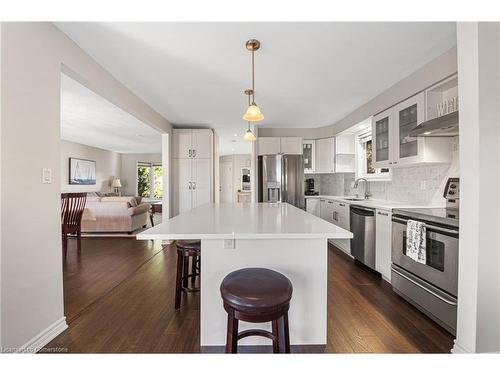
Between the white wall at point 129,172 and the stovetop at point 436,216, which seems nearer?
the stovetop at point 436,216

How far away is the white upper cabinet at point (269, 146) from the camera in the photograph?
499 cm

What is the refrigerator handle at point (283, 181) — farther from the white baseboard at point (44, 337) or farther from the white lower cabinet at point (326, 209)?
the white baseboard at point (44, 337)

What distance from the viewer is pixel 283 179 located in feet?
15.6

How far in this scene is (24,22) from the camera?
155 cm

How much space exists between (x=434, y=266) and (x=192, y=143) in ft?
14.1

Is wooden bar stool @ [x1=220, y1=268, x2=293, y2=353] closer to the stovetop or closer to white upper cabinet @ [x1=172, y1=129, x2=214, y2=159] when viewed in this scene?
the stovetop

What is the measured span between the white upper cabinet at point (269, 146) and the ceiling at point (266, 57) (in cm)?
136

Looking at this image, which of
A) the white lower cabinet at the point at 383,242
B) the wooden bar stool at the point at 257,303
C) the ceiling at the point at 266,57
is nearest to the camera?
the wooden bar stool at the point at 257,303

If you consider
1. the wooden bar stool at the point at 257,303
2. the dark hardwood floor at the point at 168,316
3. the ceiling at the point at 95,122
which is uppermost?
the ceiling at the point at 95,122

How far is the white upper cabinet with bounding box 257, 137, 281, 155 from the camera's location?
16.4ft

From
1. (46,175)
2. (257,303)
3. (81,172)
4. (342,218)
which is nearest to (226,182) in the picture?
(81,172)

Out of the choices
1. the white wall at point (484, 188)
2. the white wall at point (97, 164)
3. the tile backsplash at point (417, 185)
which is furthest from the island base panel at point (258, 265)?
the white wall at point (97, 164)

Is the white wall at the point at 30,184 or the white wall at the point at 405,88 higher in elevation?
the white wall at the point at 405,88
